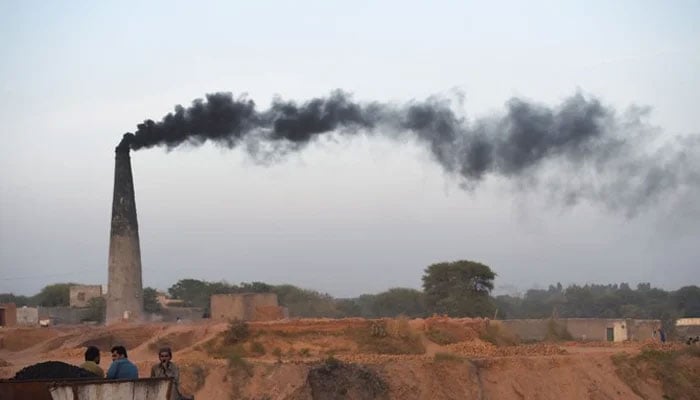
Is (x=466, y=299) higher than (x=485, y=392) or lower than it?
higher

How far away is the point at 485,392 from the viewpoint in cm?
2673

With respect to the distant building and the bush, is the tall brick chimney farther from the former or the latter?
the distant building

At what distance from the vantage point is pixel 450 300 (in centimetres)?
5825

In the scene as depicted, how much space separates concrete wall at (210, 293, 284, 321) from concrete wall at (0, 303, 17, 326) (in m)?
10.2

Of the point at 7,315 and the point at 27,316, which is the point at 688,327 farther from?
the point at 7,315

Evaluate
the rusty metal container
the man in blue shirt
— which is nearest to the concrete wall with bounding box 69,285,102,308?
the man in blue shirt

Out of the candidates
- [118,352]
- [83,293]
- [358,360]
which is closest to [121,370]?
[118,352]

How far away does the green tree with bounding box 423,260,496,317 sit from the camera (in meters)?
57.6

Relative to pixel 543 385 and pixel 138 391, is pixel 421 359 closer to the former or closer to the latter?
pixel 543 385

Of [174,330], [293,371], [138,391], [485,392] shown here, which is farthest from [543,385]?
[138,391]

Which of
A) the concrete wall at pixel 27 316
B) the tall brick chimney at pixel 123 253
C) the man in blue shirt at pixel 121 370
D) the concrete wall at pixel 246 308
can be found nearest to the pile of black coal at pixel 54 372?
the man in blue shirt at pixel 121 370

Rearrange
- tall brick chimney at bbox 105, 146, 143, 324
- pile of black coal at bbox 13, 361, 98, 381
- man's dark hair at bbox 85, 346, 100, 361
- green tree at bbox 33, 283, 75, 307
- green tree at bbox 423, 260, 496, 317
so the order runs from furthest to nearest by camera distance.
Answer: green tree at bbox 33, 283, 75, 307
green tree at bbox 423, 260, 496, 317
tall brick chimney at bbox 105, 146, 143, 324
man's dark hair at bbox 85, 346, 100, 361
pile of black coal at bbox 13, 361, 98, 381

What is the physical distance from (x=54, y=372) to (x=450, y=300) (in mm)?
48758

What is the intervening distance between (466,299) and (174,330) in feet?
87.5
